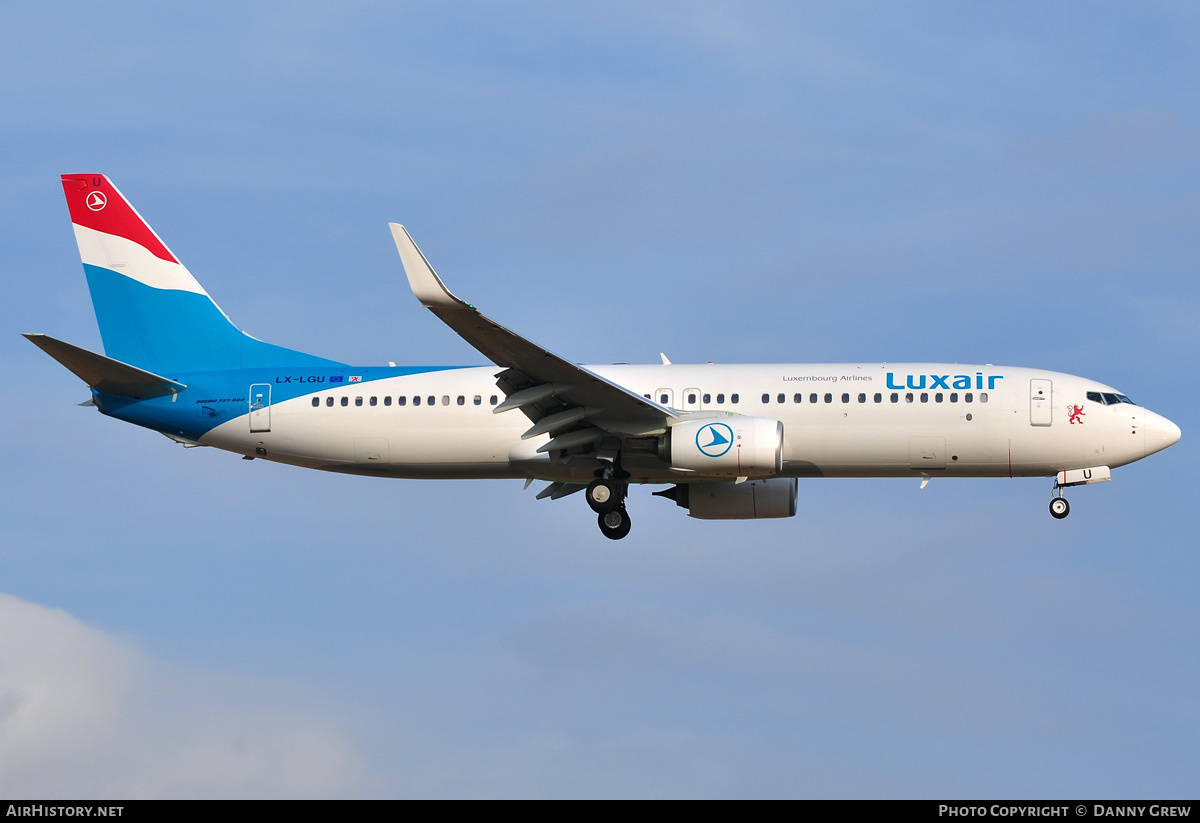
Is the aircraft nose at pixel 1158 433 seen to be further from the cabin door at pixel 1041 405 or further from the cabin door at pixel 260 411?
the cabin door at pixel 260 411

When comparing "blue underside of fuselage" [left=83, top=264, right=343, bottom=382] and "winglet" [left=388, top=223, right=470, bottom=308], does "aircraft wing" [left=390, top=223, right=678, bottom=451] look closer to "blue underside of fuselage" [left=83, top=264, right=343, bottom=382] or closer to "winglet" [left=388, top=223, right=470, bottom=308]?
"winglet" [left=388, top=223, right=470, bottom=308]

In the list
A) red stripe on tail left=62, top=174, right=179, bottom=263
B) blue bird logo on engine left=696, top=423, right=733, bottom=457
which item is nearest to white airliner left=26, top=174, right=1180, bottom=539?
blue bird logo on engine left=696, top=423, right=733, bottom=457

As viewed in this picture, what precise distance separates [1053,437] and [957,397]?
104 inches

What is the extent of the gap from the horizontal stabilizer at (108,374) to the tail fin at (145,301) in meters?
1.53

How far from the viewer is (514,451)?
3897cm

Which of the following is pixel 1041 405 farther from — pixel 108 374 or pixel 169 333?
pixel 108 374

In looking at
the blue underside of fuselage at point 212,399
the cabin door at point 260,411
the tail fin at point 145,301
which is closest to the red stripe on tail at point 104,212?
the tail fin at point 145,301

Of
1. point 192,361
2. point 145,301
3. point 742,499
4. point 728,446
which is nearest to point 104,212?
point 145,301

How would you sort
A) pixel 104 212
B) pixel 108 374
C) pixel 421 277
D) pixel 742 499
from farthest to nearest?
pixel 104 212
pixel 742 499
pixel 108 374
pixel 421 277

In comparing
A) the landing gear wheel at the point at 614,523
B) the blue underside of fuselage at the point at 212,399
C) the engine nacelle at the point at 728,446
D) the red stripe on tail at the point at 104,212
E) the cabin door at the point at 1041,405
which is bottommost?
the landing gear wheel at the point at 614,523

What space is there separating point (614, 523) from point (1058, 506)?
456 inches

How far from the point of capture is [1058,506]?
38.2 metres

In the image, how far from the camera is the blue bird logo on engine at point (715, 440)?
3609cm
